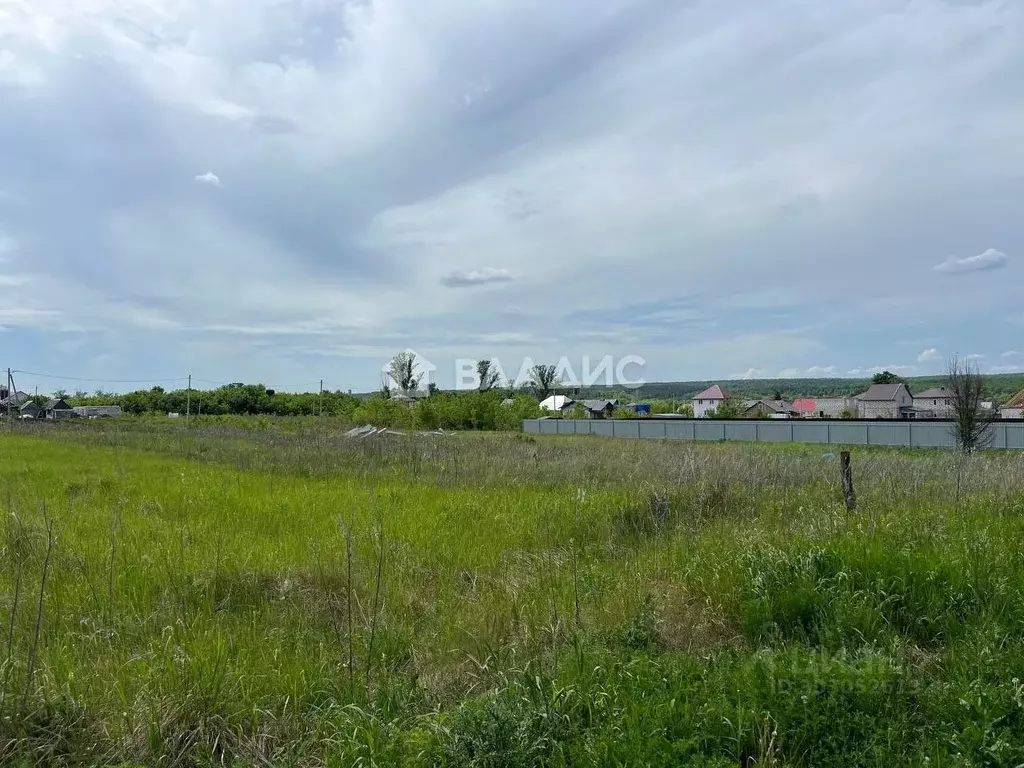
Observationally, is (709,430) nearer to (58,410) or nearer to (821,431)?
(821,431)

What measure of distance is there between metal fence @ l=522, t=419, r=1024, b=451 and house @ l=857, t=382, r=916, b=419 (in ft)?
157

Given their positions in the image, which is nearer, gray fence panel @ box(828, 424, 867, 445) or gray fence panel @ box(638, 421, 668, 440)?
gray fence panel @ box(828, 424, 867, 445)

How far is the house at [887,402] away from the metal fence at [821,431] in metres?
47.8

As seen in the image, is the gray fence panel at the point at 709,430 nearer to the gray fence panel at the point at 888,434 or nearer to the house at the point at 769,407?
the gray fence panel at the point at 888,434

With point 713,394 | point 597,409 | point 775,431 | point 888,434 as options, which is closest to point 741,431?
point 775,431

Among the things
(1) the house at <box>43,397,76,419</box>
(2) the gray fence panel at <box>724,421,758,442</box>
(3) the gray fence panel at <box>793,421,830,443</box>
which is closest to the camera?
(3) the gray fence panel at <box>793,421,830,443</box>

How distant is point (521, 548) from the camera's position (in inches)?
278

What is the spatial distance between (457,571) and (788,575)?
311 cm

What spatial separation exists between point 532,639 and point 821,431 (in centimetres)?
3437

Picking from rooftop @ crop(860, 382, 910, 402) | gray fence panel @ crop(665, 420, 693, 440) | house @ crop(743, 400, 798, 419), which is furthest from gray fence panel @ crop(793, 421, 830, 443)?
house @ crop(743, 400, 798, 419)

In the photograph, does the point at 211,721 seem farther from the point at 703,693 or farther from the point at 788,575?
the point at 788,575

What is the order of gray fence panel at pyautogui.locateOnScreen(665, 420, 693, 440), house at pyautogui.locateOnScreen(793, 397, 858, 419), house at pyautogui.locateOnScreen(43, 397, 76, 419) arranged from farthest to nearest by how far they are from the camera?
house at pyautogui.locateOnScreen(793, 397, 858, 419) < house at pyautogui.locateOnScreen(43, 397, 76, 419) < gray fence panel at pyautogui.locateOnScreen(665, 420, 693, 440)

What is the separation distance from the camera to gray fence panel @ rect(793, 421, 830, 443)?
33938 millimetres

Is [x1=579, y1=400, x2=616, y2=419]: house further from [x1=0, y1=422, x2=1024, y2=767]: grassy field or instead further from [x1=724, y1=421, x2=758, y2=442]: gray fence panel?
[x1=0, y1=422, x2=1024, y2=767]: grassy field
